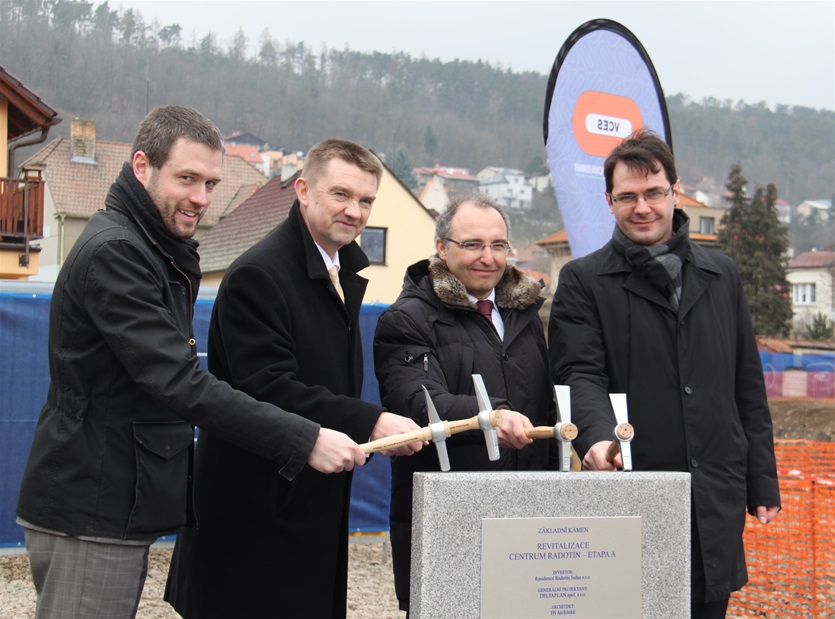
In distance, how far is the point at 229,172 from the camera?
177 ft

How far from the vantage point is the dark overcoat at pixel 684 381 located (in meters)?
3.23

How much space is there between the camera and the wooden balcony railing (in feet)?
71.2

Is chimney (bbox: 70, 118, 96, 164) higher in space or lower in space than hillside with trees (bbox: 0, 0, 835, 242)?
lower

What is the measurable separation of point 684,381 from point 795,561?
392 centimetres

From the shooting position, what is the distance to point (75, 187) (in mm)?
44562

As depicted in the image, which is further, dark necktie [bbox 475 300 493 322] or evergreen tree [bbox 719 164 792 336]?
evergreen tree [bbox 719 164 792 336]

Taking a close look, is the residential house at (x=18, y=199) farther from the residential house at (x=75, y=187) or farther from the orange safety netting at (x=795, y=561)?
the orange safety netting at (x=795, y=561)

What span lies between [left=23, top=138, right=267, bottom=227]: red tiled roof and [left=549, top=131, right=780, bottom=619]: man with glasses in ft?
130

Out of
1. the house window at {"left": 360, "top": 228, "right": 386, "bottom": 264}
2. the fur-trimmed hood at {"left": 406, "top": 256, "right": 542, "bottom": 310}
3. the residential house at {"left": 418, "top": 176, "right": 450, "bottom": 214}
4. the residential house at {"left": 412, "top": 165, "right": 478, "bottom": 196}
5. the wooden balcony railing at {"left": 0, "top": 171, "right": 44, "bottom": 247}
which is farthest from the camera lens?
the residential house at {"left": 412, "top": 165, "right": 478, "bottom": 196}

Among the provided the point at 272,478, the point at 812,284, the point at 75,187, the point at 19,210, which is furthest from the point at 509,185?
the point at 272,478

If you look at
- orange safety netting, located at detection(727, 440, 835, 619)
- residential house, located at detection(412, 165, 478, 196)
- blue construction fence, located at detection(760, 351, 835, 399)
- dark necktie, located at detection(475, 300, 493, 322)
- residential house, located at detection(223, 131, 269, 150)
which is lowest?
blue construction fence, located at detection(760, 351, 835, 399)

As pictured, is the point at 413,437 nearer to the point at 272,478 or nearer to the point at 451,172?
the point at 272,478

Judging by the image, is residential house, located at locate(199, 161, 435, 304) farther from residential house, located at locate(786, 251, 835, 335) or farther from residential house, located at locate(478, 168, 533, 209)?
residential house, located at locate(478, 168, 533, 209)

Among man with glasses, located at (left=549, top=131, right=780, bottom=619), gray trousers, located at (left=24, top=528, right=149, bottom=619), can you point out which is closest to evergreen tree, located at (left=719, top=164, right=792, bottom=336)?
man with glasses, located at (left=549, top=131, right=780, bottom=619)
